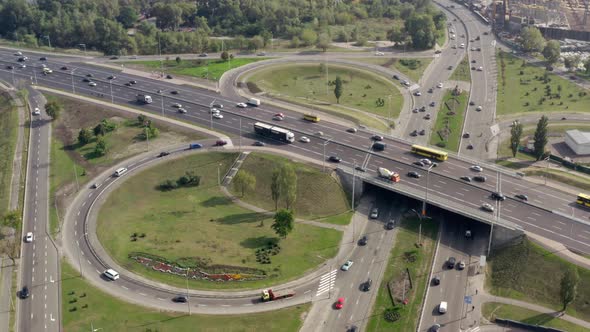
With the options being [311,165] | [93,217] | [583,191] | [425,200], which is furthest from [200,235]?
[583,191]

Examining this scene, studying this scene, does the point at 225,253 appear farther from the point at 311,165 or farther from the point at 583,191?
the point at 583,191

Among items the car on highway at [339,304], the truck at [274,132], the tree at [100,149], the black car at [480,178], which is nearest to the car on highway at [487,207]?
the black car at [480,178]

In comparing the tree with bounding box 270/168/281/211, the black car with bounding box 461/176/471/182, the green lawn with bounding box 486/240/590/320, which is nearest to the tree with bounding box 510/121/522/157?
the black car with bounding box 461/176/471/182

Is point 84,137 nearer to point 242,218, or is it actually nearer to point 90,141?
point 90,141

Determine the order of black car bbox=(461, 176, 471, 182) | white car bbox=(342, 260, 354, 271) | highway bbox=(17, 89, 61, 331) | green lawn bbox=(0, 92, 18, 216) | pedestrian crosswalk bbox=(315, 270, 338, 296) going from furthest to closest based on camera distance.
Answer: green lawn bbox=(0, 92, 18, 216) < black car bbox=(461, 176, 471, 182) < white car bbox=(342, 260, 354, 271) < pedestrian crosswalk bbox=(315, 270, 338, 296) < highway bbox=(17, 89, 61, 331)

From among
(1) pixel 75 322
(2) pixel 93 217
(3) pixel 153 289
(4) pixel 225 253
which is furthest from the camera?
(2) pixel 93 217

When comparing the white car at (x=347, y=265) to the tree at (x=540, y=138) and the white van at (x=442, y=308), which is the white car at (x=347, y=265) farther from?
the tree at (x=540, y=138)

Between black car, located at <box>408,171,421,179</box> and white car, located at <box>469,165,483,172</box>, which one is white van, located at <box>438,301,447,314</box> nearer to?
black car, located at <box>408,171,421,179</box>
